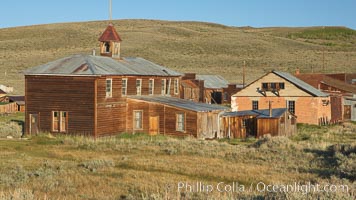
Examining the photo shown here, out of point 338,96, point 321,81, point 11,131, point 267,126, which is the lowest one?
point 11,131

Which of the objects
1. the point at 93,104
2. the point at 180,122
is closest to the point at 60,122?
the point at 93,104

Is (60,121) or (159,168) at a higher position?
(60,121)

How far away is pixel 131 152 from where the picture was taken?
2503 cm

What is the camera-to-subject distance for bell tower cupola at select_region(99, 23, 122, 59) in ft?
126

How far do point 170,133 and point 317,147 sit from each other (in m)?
10.9

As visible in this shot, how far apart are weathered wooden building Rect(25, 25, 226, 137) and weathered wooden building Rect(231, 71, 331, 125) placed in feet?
26.9

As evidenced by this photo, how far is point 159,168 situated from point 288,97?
2464 cm

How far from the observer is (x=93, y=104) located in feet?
104

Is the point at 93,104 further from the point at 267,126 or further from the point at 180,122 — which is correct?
the point at 267,126

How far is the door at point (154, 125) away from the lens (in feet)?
113

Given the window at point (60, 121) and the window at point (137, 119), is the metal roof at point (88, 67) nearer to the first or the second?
the window at point (60, 121)

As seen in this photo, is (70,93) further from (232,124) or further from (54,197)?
(54,197)

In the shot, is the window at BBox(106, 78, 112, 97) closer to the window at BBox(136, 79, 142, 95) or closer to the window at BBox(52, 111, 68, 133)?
the window at BBox(52, 111, 68, 133)

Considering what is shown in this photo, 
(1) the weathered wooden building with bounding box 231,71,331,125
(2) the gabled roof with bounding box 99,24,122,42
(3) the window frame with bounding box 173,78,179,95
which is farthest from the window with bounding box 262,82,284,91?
(2) the gabled roof with bounding box 99,24,122,42
